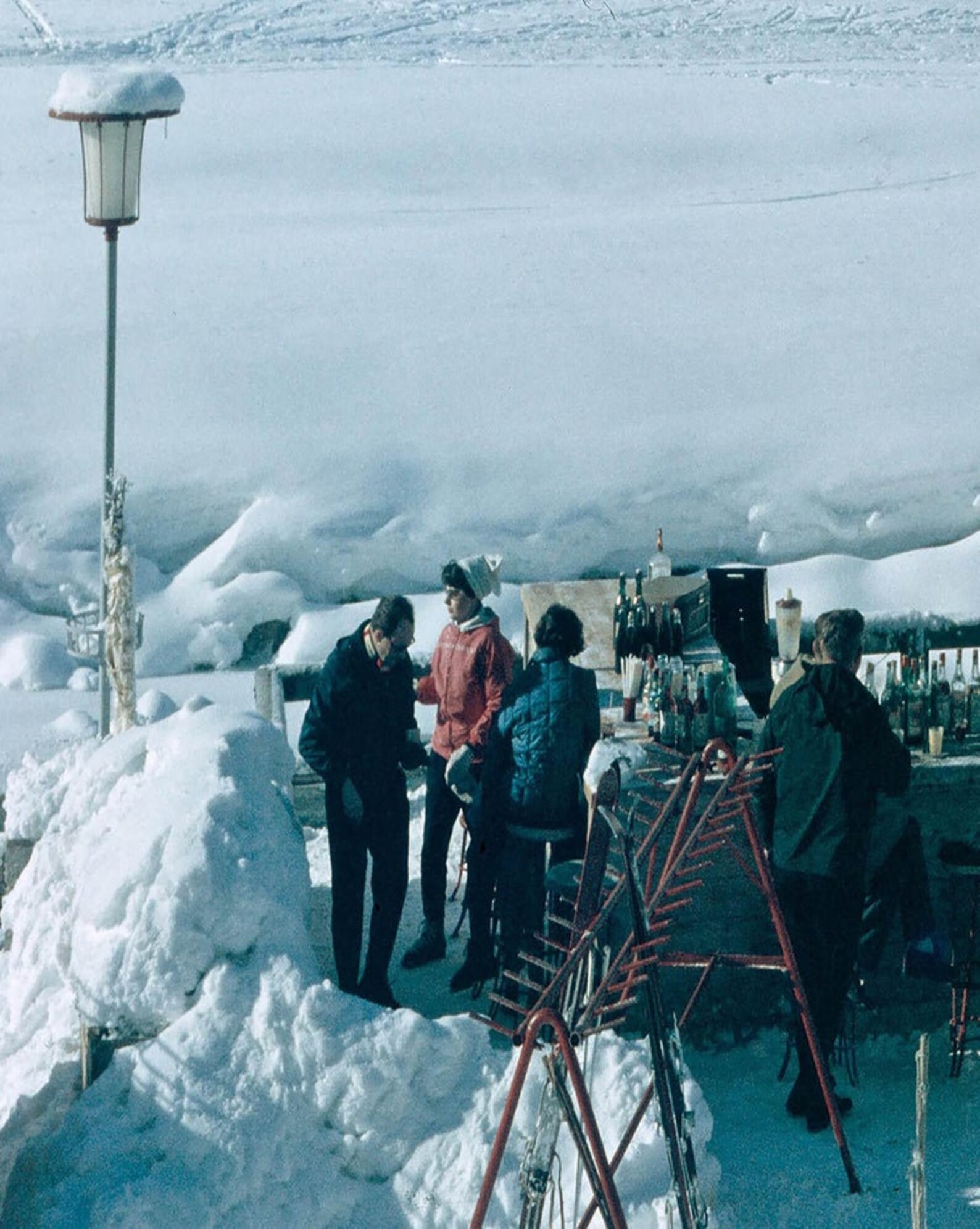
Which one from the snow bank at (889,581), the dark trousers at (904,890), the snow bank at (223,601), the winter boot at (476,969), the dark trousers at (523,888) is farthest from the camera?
the snow bank at (889,581)

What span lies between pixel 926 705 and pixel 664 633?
98cm

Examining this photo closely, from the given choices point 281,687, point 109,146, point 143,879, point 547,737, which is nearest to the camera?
point 143,879

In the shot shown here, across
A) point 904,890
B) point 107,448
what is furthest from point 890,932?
point 107,448

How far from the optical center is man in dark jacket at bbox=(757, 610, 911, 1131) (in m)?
4.80

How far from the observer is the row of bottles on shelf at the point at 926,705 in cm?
546

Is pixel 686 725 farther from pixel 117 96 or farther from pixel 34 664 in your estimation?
pixel 34 664

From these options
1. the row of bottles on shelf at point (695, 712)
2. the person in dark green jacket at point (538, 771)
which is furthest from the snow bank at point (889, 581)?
the person in dark green jacket at point (538, 771)

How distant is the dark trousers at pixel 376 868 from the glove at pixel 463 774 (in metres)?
0.17

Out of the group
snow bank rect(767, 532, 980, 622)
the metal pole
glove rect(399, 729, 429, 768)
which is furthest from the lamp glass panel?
snow bank rect(767, 532, 980, 622)

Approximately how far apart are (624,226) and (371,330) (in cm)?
297

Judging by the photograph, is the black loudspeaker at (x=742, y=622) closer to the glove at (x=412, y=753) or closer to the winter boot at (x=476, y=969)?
the glove at (x=412, y=753)

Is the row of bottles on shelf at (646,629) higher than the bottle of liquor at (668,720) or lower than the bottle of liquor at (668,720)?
higher

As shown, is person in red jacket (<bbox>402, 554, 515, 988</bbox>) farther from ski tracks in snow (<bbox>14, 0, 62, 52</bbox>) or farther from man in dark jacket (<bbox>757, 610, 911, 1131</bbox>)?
ski tracks in snow (<bbox>14, 0, 62, 52</bbox>)

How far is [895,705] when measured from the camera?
5.50m
